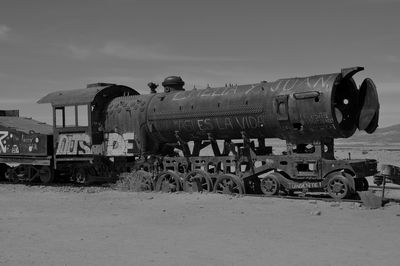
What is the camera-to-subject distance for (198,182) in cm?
1484

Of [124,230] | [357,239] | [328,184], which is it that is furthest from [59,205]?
[357,239]

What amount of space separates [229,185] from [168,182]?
2.23 metres

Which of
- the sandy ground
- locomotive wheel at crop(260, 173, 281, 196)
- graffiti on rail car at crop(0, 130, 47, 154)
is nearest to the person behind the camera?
the sandy ground

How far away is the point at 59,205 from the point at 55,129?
564 cm

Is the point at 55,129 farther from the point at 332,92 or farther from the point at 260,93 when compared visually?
the point at 332,92

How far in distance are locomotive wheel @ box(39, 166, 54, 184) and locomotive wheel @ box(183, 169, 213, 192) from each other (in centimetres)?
650

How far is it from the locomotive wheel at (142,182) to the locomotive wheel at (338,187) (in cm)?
579

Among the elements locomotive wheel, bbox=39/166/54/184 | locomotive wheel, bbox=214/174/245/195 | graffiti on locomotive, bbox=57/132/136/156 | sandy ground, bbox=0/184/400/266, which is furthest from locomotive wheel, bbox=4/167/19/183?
locomotive wheel, bbox=214/174/245/195

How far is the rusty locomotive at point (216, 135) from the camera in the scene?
13.0m

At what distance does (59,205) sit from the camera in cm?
1323

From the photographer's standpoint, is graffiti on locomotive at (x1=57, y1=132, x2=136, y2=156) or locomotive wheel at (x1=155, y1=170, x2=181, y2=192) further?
graffiti on locomotive at (x1=57, y1=132, x2=136, y2=156)

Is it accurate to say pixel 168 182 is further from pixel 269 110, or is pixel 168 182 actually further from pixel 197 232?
pixel 197 232

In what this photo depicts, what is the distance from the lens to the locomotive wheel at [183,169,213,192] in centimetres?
1472

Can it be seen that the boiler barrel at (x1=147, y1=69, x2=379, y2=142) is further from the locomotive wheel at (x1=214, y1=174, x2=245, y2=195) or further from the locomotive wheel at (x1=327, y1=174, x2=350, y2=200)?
the locomotive wheel at (x1=214, y1=174, x2=245, y2=195)
